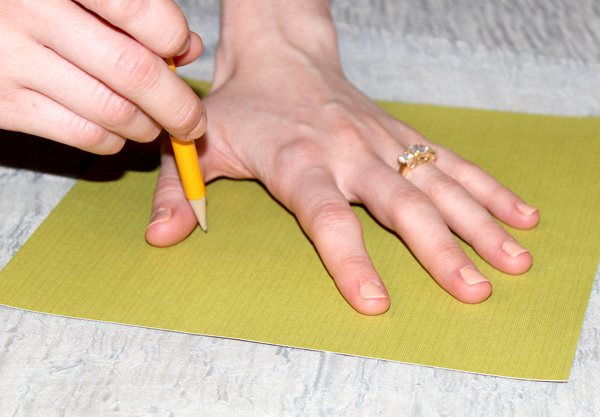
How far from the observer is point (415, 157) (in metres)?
0.93

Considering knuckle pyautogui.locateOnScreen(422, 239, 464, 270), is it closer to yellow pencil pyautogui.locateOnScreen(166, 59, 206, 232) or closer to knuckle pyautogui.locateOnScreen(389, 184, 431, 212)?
knuckle pyautogui.locateOnScreen(389, 184, 431, 212)

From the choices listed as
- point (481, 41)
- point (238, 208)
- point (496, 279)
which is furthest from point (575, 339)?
point (481, 41)

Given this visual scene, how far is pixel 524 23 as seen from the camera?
1.38 metres

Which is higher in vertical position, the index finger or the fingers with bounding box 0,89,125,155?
the index finger

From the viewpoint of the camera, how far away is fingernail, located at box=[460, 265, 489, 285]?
740mm

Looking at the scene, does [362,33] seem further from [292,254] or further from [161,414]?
[161,414]

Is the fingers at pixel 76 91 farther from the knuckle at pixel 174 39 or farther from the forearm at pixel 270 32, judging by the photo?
the forearm at pixel 270 32

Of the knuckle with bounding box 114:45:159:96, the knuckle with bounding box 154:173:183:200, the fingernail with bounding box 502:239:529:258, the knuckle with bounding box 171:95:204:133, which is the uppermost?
the knuckle with bounding box 114:45:159:96

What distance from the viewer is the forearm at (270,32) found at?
107 cm

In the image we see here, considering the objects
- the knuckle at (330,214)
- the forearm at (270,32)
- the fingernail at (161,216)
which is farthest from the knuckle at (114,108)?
the forearm at (270,32)

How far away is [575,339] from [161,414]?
41 centimetres

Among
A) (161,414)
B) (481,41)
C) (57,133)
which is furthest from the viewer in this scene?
(481,41)

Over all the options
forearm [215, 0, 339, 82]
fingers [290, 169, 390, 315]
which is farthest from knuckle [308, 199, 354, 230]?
forearm [215, 0, 339, 82]

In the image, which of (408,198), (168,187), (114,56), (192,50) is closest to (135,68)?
(114,56)
